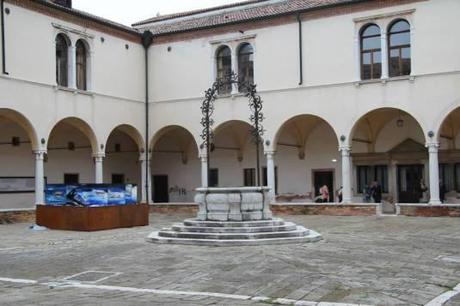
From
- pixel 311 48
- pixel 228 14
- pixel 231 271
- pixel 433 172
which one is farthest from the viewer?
pixel 228 14

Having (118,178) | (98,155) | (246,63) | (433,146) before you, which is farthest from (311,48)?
(118,178)

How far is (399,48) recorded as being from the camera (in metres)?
23.1

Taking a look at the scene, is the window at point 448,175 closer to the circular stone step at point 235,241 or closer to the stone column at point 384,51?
the stone column at point 384,51

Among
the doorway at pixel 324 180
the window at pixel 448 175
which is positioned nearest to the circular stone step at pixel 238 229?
the window at pixel 448 175

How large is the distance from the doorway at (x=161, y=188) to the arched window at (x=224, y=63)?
23.7ft

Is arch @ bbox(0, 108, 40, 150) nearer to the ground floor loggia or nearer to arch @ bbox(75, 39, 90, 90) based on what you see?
the ground floor loggia

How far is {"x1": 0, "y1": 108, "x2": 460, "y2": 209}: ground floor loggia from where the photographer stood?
81.8ft

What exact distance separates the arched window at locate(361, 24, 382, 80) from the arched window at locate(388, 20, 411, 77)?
437 millimetres

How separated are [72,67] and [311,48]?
9.21 m

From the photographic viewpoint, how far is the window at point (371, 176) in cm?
2669

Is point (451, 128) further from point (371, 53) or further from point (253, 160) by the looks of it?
point (253, 160)

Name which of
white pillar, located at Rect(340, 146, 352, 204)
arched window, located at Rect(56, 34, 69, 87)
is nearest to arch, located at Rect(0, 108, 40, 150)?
arched window, located at Rect(56, 34, 69, 87)

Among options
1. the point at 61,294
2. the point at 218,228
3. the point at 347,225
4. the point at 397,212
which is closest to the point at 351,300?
the point at 61,294

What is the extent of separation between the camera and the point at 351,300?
25.6 ft
